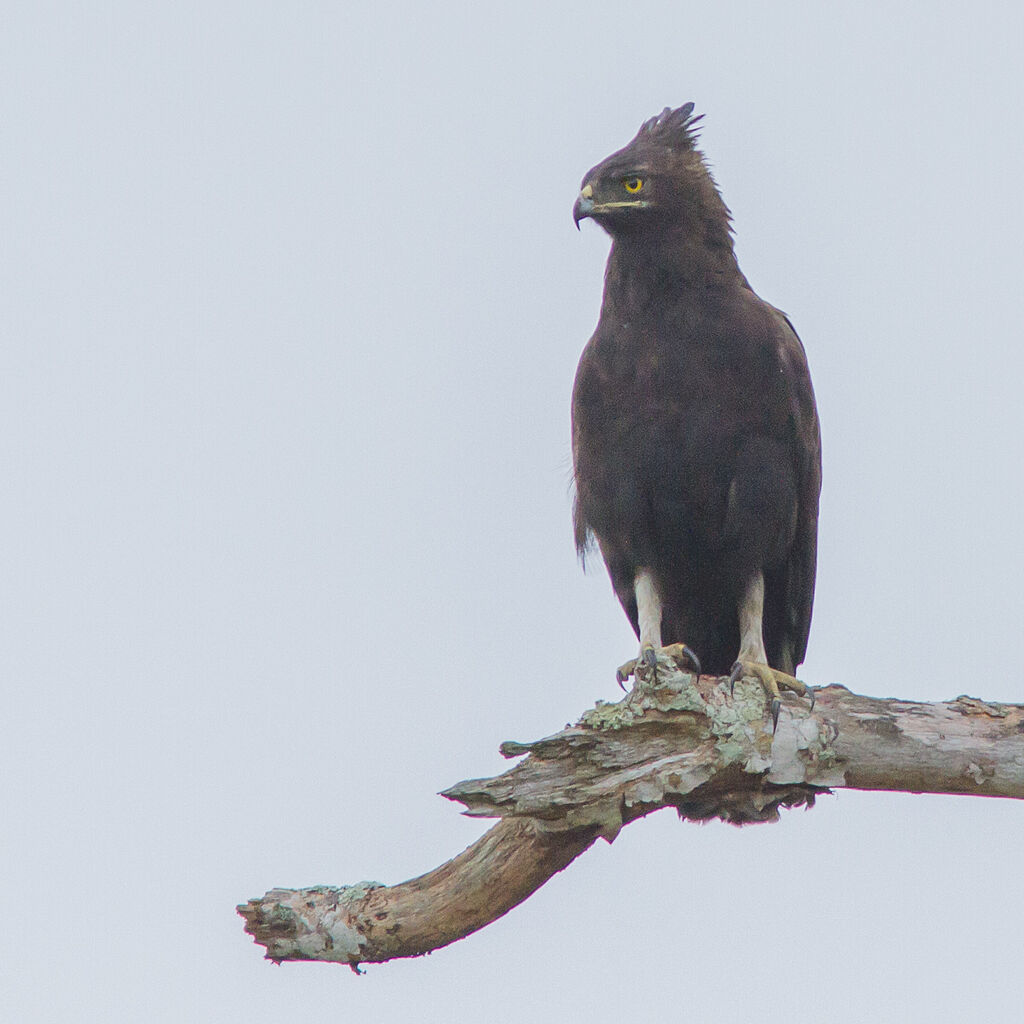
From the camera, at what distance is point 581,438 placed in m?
7.46

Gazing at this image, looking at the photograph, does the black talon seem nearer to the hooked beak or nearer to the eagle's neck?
the eagle's neck

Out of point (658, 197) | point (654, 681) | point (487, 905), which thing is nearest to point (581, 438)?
point (658, 197)

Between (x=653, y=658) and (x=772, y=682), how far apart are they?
58 cm

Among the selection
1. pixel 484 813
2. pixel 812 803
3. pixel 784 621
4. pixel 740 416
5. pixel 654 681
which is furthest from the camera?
pixel 784 621

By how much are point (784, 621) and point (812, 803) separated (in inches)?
66.7

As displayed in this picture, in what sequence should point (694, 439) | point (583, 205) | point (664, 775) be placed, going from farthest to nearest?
point (583, 205)
point (694, 439)
point (664, 775)

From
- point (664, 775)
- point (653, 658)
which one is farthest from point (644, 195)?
point (664, 775)

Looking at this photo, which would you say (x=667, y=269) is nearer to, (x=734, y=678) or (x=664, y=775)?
(x=734, y=678)

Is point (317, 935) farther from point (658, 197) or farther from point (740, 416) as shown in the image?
point (658, 197)

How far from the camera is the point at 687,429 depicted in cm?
711

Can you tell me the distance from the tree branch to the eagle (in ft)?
3.57

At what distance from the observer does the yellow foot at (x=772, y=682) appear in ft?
19.4

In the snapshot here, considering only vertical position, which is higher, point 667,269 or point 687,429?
point 667,269

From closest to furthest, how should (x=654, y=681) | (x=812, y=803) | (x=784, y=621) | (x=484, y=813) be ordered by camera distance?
(x=484, y=813) < (x=654, y=681) < (x=812, y=803) < (x=784, y=621)
